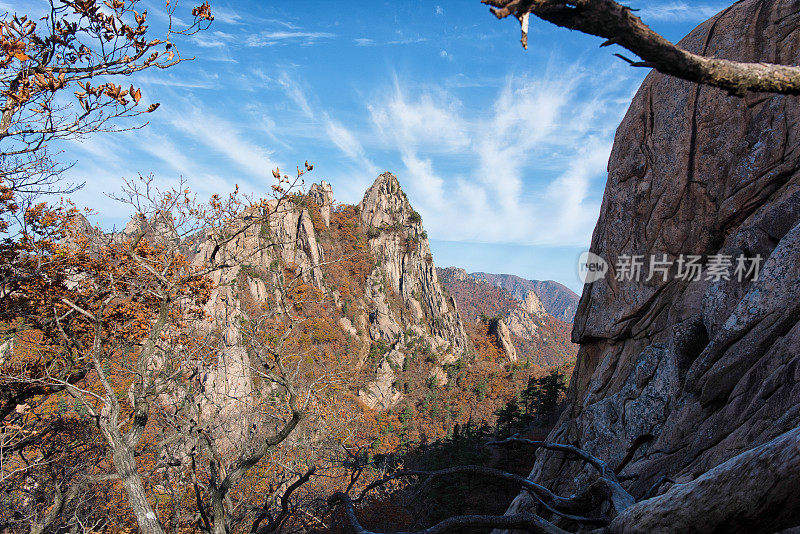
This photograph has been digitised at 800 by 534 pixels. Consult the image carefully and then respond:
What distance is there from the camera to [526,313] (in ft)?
545

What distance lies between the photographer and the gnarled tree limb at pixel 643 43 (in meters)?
1.92

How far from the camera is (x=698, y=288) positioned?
764 cm

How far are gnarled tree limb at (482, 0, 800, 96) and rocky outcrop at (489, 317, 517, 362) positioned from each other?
8383 centimetres

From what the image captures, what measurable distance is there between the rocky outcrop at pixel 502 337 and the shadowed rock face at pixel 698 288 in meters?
75.0

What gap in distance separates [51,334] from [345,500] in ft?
28.1

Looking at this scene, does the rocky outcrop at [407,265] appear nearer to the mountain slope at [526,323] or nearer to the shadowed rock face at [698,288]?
the mountain slope at [526,323]

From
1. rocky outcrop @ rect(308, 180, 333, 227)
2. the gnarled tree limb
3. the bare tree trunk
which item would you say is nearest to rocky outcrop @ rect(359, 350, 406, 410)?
rocky outcrop @ rect(308, 180, 333, 227)

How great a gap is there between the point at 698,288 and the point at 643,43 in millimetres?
7652

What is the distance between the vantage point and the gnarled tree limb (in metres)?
1.92

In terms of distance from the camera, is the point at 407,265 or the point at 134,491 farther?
the point at 407,265

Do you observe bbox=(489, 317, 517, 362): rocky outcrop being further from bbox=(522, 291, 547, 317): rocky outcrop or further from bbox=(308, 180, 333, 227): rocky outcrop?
bbox=(522, 291, 547, 317): rocky outcrop

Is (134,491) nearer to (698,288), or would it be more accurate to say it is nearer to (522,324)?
(698,288)

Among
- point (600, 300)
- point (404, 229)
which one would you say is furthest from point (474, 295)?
point (600, 300)

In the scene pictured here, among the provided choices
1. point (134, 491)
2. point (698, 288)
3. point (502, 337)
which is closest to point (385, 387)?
point (502, 337)
